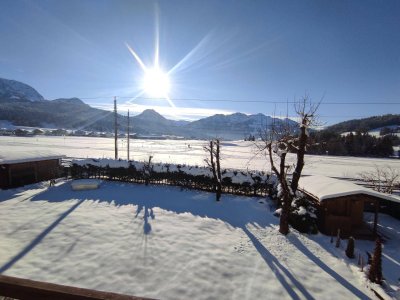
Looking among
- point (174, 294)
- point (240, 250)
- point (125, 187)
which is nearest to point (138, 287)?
point (174, 294)

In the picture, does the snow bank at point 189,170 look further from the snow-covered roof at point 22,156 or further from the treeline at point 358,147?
the treeline at point 358,147

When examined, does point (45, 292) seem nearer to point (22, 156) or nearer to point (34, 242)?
point (34, 242)

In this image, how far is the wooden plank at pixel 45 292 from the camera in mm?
1747

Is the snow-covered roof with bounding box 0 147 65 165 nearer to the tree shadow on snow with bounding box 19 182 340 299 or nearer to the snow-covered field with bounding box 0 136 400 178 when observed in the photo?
the snow-covered field with bounding box 0 136 400 178

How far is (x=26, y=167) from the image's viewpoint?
21.8m

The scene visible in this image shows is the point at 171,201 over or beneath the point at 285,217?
beneath

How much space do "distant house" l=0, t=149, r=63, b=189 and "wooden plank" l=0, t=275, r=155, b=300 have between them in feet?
72.8

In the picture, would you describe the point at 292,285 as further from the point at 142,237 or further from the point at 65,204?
the point at 65,204

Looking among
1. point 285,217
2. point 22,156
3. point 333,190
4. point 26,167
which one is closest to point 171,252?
point 285,217

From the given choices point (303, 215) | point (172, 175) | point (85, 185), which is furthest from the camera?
point (172, 175)

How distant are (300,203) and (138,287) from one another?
34.5 feet

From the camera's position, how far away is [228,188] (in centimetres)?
2123

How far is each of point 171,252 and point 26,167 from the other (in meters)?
18.0

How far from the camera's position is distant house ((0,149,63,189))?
19984mm
